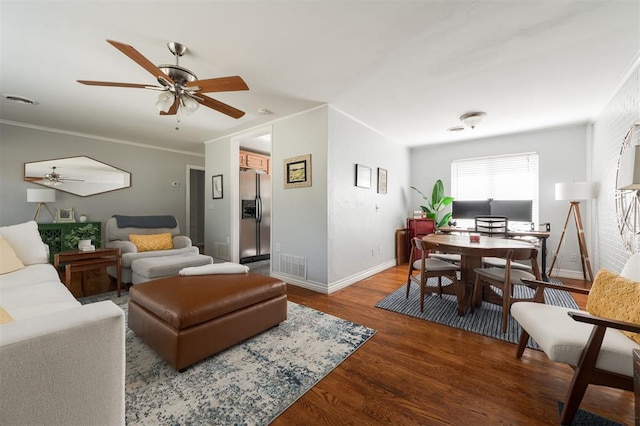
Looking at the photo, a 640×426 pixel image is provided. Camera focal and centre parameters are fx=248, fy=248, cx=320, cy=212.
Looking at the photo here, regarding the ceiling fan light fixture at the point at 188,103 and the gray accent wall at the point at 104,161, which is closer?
the ceiling fan light fixture at the point at 188,103

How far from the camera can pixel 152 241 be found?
383 centimetres

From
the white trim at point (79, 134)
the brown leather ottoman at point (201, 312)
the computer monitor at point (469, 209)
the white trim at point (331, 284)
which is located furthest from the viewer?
the computer monitor at point (469, 209)

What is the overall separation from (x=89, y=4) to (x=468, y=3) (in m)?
2.48

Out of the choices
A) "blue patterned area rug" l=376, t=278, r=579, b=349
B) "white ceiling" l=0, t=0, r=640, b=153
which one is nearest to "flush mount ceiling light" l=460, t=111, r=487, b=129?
"white ceiling" l=0, t=0, r=640, b=153

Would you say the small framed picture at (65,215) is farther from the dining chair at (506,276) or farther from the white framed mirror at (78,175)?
the dining chair at (506,276)

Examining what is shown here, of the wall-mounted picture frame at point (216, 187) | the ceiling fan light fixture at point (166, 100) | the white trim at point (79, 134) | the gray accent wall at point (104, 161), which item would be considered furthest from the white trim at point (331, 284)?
the white trim at point (79, 134)

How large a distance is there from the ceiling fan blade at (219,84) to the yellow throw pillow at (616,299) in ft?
8.90

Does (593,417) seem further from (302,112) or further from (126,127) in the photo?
(126,127)

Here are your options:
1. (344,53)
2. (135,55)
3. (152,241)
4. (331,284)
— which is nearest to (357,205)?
(331,284)

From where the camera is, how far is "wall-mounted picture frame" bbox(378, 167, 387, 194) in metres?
4.34

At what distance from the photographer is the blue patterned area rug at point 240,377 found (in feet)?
4.33

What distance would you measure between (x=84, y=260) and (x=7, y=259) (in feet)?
2.40

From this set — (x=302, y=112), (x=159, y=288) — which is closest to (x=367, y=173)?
(x=302, y=112)

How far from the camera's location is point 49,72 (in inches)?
96.0
